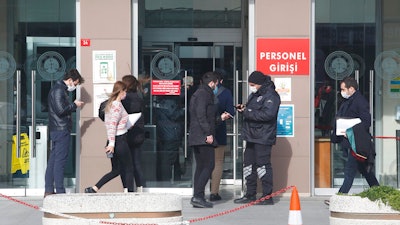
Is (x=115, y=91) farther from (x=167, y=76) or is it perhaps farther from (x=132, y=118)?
(x=167, y=76)

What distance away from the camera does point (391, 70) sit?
1477 centimetres

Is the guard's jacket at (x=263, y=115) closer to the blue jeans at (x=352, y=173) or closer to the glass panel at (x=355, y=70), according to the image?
the blue jeans at (x=352, y=173)

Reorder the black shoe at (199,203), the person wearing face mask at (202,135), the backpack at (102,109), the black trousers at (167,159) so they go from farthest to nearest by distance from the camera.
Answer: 1. the black trousers at (167,159)
2. the backpack at (102,109)
3. the black shoe at (199,203)
4. the person wearing face mask at (202,135)

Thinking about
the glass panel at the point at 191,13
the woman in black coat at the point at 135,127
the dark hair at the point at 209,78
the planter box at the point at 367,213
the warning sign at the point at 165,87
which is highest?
the glass panel at the point at 191,13

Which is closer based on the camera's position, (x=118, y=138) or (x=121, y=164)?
(x=118, y=138)

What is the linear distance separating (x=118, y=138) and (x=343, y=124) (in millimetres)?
3123

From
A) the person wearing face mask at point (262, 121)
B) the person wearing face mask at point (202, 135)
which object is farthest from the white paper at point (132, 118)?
the person wearing face mask at point (262, 121)

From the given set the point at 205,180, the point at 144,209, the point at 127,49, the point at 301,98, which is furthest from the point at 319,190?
the point at 144,209

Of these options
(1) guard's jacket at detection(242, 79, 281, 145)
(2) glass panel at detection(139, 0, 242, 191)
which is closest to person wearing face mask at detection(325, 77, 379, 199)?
(1) guard's jacket at detection(242, 79, 281, 145)

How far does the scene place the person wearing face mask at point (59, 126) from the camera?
13.5 metres

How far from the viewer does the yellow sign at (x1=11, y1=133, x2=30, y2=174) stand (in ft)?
47.5

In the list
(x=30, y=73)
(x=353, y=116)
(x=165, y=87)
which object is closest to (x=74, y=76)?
(x=30, y=73)

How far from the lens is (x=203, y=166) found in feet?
42.8

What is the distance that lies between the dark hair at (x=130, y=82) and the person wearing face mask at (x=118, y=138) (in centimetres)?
21
